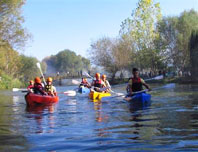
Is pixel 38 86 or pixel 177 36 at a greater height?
pixel 177 36

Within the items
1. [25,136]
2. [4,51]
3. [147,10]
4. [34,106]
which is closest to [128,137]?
[25,136]

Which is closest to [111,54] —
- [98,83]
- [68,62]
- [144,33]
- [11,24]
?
[144,33]

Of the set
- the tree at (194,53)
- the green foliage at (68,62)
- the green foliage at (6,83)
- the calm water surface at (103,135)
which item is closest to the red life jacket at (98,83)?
the calm water surface at (103,135)

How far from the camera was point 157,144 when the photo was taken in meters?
5.85

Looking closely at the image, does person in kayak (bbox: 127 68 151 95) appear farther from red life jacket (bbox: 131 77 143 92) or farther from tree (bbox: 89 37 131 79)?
tree (bbox: 89 37 131 79)

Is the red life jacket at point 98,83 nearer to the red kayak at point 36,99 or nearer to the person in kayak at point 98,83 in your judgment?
the person in kayak at point 98,83

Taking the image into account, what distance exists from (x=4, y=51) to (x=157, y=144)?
31964 millimetres

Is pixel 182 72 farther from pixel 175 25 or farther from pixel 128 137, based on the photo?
pixel 128 137

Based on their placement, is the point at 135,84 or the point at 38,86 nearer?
the point at 135,84

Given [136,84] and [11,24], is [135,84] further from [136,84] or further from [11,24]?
[11,24]

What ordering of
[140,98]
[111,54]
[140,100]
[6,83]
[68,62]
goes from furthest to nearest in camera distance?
[68,62] → [111,54] → [6,83] → [140,100] → [140,98]

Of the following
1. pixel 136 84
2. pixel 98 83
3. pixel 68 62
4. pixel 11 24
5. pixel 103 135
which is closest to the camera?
pixel 103 135

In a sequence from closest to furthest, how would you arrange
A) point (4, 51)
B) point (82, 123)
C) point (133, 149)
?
point (133, 149) → point (82, 123) → point (4, 51)

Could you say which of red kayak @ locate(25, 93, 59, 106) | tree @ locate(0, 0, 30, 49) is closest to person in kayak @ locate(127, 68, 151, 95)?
red kayak @ locate(25, 93, 59, 106)
